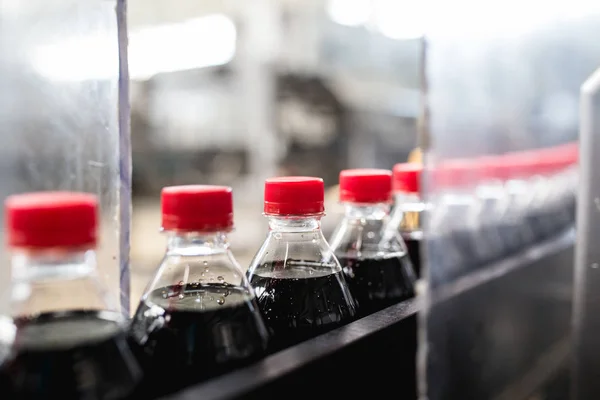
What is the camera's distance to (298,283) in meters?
0.65

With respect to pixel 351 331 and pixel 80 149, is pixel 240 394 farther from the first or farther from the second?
pixel 80 149

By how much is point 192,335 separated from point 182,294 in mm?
71

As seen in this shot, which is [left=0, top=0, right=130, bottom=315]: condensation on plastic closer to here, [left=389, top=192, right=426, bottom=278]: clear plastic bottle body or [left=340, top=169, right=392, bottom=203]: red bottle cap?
[left=340, top=169, right=392, bottom=203]: red bottle cap

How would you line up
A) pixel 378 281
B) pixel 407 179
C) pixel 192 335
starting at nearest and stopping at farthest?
pixel 192 335
pixel 378 281
pixel 407 179

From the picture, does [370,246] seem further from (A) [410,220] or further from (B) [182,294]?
(B) [182,294]

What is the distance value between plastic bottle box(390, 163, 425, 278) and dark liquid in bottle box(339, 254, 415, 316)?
96mm

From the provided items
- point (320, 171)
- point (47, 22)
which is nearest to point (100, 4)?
point (47, 22)

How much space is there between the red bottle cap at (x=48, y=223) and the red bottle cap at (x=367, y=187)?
0.37 m

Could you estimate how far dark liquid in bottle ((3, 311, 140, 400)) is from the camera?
0.43 m

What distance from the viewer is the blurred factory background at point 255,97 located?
2.86 m

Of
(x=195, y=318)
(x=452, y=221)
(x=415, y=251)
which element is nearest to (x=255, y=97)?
(x=415, y=251)

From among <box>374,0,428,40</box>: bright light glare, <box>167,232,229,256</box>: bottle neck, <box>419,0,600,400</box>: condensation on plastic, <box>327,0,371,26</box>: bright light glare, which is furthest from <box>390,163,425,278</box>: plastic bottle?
<box>327,0,371,26</box>: bright light glare

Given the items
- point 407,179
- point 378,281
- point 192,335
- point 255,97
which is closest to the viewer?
point 192,335

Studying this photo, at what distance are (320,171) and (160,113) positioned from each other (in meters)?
0.95
